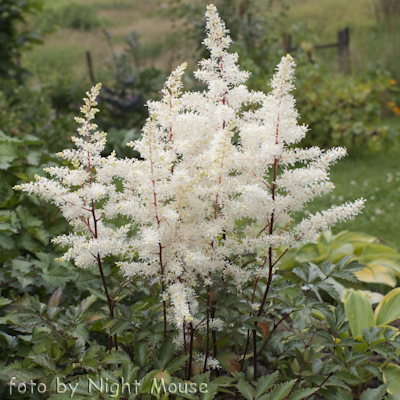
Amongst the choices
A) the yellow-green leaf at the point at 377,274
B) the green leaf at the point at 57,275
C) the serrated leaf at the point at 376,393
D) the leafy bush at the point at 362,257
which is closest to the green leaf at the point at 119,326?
the green leaf at the point at 57,275

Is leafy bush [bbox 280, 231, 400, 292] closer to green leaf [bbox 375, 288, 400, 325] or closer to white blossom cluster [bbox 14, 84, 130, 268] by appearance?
green leaf [bbox 375, 288, 400, 325]

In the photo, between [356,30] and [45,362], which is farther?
[356,30]

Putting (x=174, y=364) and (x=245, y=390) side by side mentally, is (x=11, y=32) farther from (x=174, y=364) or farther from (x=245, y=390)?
(x=245, y=390)

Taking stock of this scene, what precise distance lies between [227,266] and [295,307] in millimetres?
306

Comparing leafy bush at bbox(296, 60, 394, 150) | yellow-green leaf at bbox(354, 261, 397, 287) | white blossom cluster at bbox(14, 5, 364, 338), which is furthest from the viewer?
leafy bush at bbox(296, 60, 394, 150)

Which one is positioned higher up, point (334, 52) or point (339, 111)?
point (334, 52)

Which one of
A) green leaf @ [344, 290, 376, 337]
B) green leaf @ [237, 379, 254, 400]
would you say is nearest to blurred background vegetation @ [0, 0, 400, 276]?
green leaf @ [237, 379, 254, 400]

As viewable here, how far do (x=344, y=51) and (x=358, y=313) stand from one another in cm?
769

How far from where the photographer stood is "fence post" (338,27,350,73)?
8.45m

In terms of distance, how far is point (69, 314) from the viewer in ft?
5.12

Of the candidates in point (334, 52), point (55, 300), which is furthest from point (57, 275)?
point (334, 52)

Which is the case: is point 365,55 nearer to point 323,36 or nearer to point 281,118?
point 323,36

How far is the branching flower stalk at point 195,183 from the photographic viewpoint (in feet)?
3.91

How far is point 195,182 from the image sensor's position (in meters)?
1.20
